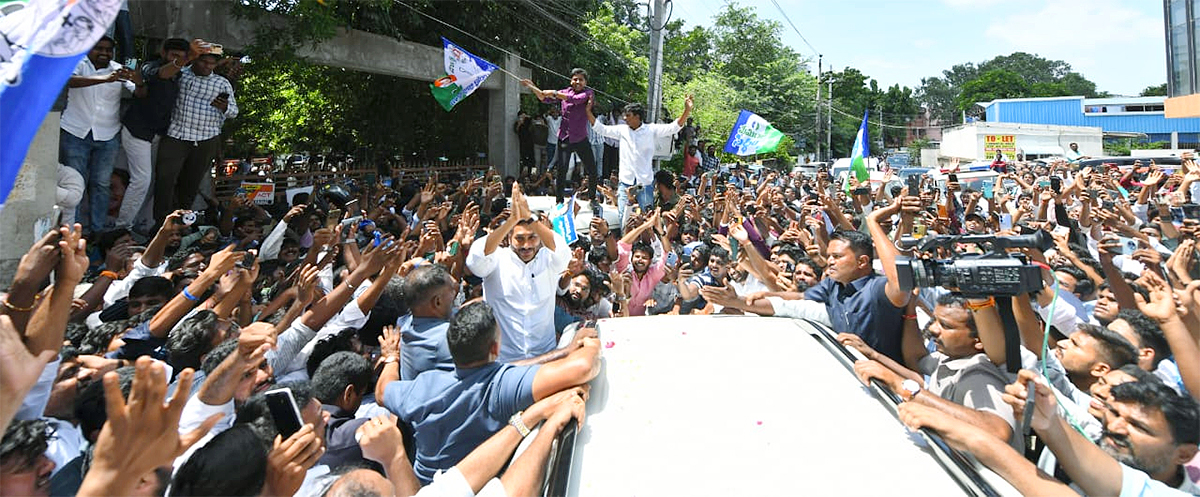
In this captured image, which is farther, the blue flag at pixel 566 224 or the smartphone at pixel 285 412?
the blue flag at pixel 566 224

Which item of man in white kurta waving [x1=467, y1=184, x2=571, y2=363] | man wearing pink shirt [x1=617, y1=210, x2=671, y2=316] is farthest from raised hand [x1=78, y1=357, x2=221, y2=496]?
man wearing pink shirt [x1=617, y1=210, x2=671, y2=316]

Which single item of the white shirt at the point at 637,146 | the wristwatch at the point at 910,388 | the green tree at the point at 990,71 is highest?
the green tree at the point at 990,71

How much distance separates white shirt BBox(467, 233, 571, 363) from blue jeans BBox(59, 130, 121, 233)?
476 centimetres

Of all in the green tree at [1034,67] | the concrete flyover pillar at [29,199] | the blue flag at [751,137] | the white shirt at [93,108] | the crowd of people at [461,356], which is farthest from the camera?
the green tree at [1034,67]

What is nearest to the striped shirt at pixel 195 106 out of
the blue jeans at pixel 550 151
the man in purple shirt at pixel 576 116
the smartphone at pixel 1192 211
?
the man in purple shirt at pixel 576 116

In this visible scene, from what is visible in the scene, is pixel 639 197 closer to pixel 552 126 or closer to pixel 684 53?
pixel 552 126

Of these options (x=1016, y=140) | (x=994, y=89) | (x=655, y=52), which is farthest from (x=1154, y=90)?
(x=655, y=52)

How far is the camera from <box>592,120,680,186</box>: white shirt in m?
7.75

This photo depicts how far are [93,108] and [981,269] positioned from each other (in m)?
7.32

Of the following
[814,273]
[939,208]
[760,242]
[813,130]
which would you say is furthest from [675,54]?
[814,273]

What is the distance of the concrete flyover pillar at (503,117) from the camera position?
14297 mm

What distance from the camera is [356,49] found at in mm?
11094

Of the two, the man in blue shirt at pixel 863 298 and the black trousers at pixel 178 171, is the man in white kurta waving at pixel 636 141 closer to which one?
the man in blue shirt at pixel 863 298

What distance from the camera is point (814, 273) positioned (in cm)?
492
